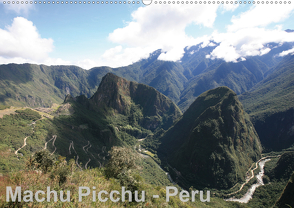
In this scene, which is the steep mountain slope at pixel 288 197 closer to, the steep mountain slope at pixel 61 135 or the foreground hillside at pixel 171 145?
the foreground hillside at pixel 171 145

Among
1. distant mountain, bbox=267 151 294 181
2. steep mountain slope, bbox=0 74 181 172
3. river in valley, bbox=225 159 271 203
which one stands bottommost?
river in valley, bbox=225 159 271 203

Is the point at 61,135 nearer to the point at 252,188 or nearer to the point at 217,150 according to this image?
the point at 217,150

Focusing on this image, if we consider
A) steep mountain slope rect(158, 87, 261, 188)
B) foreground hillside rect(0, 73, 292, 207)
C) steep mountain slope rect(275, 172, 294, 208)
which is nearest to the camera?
steep mountain slope rect(275, 172, 294, 208)

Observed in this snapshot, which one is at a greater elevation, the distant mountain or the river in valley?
the distant mountain

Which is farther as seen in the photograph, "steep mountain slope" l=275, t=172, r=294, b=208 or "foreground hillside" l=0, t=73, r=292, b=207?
Answer: "foreground hillside" l=0, t=73, r=292, b=207

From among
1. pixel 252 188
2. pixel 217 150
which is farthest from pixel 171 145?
pixel 252 188

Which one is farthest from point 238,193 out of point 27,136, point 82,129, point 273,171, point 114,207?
point 27,136

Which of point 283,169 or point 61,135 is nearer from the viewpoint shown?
point 61,135

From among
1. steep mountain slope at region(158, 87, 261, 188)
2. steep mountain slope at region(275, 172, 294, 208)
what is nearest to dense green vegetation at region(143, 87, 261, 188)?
steep mountain slope at region(158, 87, 261, 188)

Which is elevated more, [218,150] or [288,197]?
[218,150]

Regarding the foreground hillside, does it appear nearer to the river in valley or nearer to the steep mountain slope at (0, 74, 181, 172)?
the steep mountain slope at (0, 74, 181, 172)
